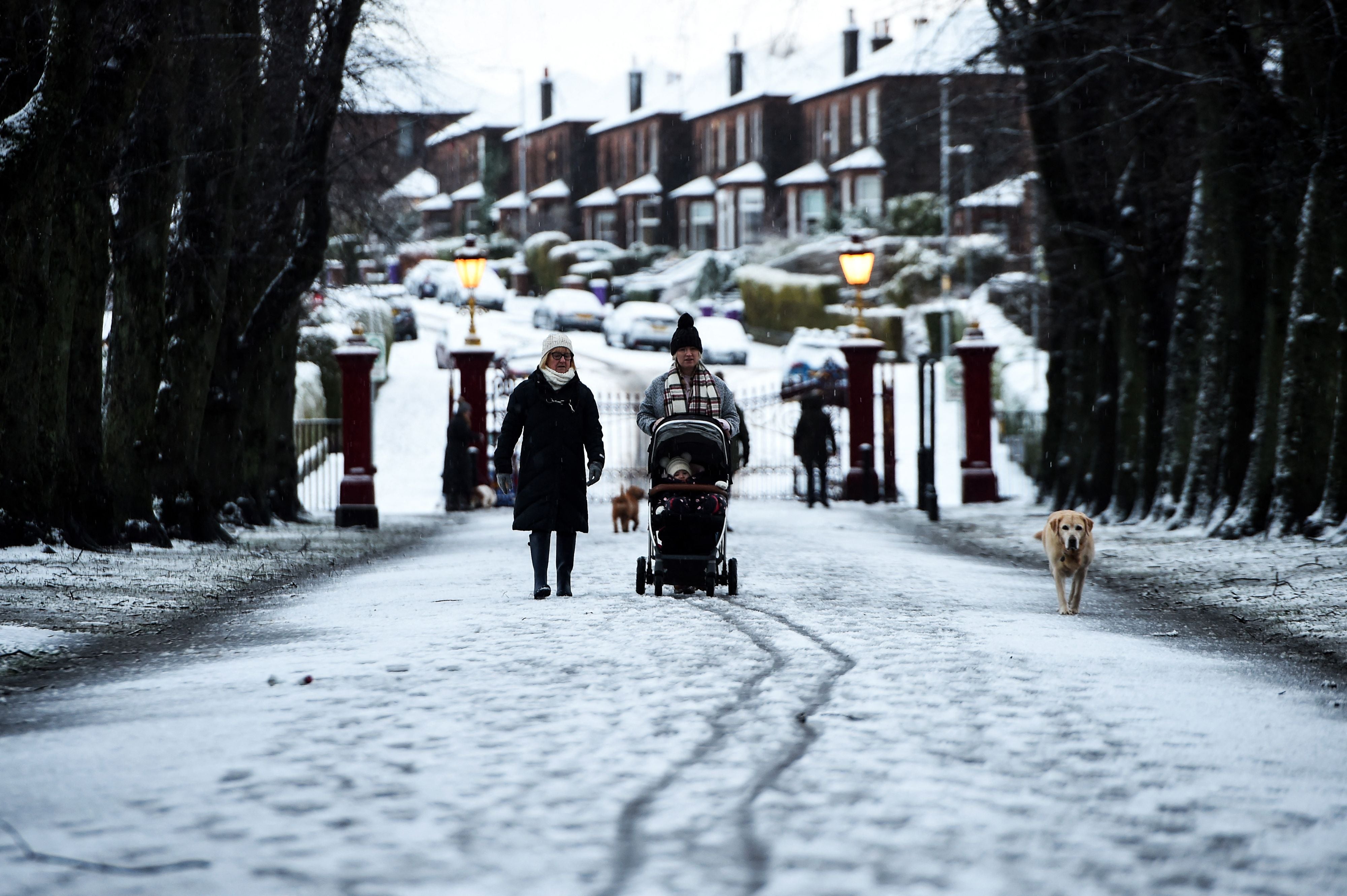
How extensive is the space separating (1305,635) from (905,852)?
19.5 feet

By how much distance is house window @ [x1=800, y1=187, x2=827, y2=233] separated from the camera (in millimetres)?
77125

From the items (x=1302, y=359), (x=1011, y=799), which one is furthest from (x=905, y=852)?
(x=1302, y=359)

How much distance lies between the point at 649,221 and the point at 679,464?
8046 centimetres

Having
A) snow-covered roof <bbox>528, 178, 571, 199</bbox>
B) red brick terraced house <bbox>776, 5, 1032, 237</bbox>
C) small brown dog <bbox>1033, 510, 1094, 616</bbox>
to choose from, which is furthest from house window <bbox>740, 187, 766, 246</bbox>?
small brown dog <bbox>1033, 510, 1094, 616</bbox>

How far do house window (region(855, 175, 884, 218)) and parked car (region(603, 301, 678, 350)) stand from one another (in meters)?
20.5

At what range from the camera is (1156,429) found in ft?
67.1

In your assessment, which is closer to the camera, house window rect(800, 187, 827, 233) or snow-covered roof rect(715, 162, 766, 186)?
house window rect(800, 187, 827, 233)

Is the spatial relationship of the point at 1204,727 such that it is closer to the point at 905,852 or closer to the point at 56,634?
the point at 905,852

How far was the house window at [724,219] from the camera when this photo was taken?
8294 centimetres

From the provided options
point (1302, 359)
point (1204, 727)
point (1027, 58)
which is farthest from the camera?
point (1027, 58)

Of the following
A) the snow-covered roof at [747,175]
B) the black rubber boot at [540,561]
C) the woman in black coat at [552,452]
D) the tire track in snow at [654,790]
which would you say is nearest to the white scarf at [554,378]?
the woman in black coat at [552,452]

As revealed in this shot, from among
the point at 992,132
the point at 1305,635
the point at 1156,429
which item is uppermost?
the point at 992,132

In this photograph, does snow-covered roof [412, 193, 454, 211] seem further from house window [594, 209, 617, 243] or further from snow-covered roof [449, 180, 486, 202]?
house window [594, 209, 617, 243]

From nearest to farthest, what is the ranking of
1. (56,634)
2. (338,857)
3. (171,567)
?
1. (338,857)
2. (56,634)
3. (171,567)
